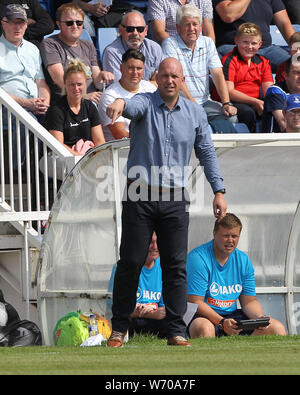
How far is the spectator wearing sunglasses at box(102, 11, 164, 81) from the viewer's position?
11930mm

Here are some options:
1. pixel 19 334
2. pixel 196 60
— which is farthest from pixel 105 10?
pixel 19 334

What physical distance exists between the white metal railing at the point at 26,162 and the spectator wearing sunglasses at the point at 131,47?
164 cm

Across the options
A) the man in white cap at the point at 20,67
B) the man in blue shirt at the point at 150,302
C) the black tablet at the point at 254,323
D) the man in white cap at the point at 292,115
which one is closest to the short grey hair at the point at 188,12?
the man in white cap at the point at 20,67

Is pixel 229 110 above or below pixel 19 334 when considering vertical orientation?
above

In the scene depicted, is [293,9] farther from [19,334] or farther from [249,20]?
[19,334]

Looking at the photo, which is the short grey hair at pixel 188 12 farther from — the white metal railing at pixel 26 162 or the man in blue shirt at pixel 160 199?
the man in blue shirt at pixel 160 199

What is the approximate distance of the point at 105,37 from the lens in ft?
42.8

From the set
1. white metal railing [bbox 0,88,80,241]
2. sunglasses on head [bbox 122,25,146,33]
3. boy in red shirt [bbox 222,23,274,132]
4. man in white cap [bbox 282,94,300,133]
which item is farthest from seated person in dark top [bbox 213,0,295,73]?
white metal railing [bbox 0,88,80,241]

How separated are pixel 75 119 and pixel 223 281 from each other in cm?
256

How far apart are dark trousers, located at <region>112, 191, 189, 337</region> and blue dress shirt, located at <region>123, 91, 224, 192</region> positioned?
0.21m

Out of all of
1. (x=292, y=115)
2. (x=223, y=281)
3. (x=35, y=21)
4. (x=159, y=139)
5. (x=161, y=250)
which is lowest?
(x=223, y=281)

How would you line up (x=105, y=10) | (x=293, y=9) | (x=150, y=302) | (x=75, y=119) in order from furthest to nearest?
(x=293, y=9) → (x=105, y=10) → (x=75, y=119) → (x=150, y=302)

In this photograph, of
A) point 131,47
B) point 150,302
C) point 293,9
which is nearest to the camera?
point 150,302

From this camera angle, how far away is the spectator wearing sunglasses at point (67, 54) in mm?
11617
